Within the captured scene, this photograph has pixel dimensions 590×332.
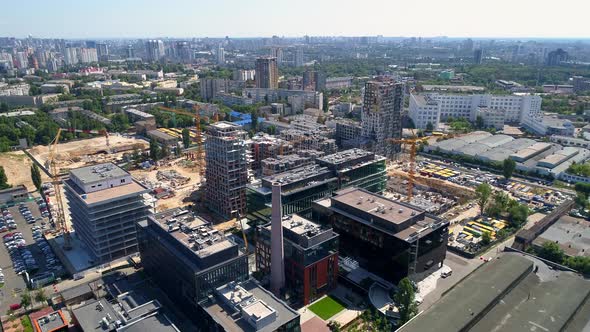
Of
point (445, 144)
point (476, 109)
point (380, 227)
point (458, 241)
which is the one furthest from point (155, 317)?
point (476, 109)

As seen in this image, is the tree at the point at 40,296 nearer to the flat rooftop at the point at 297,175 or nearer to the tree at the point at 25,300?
Answer: the tree at the point at 25,300

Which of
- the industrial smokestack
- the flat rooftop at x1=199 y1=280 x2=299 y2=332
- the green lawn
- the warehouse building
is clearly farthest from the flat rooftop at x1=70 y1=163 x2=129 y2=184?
the warehouse building

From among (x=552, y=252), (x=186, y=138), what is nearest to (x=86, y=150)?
(x=186, y=138)

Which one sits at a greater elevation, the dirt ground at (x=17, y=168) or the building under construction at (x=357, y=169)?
the building under construction at (x=357, y=169)

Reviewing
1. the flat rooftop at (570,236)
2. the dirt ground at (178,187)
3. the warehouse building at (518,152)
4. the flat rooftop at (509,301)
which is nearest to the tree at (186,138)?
the dirt ground at (178,187)

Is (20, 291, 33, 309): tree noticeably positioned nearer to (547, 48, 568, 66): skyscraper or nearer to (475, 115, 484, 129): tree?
(475, 115, 484, 129): tree
